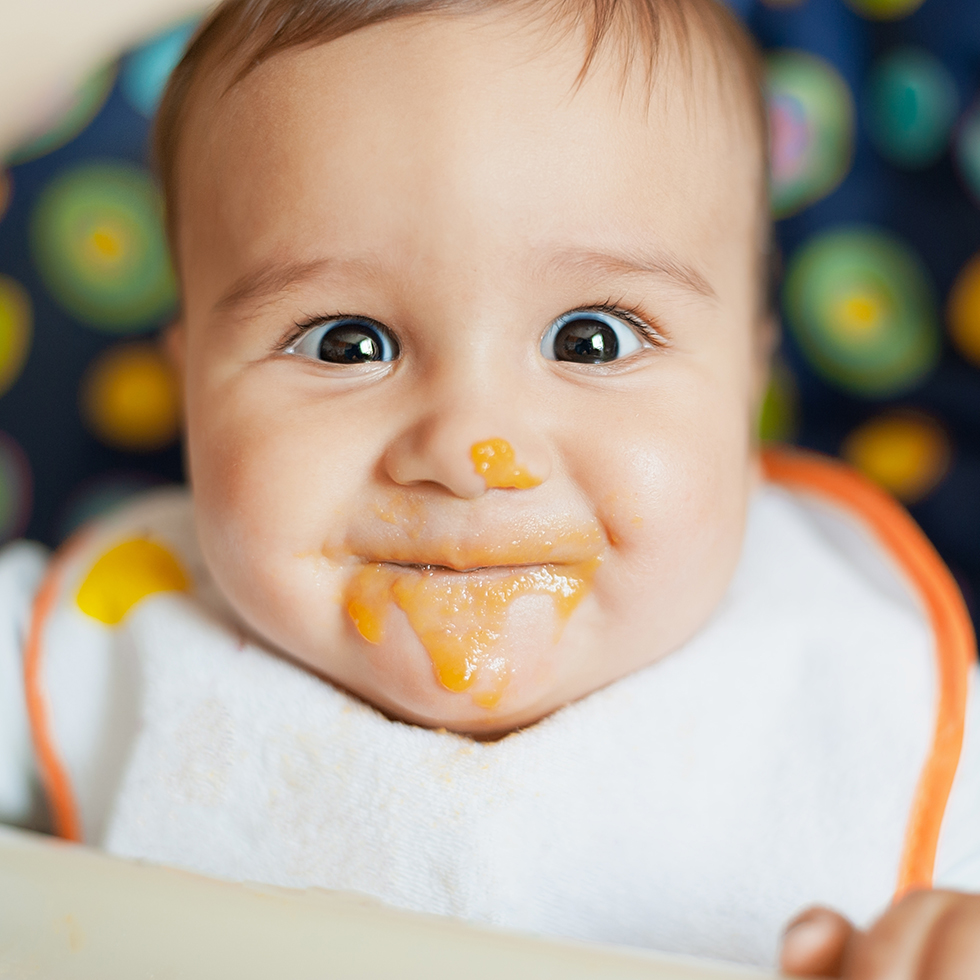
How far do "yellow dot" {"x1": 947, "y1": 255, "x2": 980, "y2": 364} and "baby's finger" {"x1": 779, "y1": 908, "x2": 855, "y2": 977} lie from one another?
85 cm

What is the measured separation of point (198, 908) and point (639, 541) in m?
0.38

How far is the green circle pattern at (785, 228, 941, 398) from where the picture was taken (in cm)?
123

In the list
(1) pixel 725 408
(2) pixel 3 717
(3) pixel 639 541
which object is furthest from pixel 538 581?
(2) pixel 3 717

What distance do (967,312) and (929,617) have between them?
0.42 meters

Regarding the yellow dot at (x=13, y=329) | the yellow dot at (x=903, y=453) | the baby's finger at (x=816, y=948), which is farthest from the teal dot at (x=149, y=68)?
the baby's finger at (x=816, y=948)

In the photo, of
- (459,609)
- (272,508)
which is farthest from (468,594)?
(272,508)

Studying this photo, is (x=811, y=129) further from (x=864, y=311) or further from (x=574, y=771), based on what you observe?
(x=574, y=771)

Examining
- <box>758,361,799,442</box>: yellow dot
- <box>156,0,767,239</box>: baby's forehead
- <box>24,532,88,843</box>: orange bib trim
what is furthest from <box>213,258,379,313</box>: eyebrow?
<box>758,361,799,442</box>: yellow dot

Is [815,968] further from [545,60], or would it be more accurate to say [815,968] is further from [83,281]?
[83,281]

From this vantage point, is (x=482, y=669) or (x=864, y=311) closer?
(x=482, y=669)

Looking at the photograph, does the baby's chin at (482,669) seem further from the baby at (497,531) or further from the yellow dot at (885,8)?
the yellow dot at (885,8)

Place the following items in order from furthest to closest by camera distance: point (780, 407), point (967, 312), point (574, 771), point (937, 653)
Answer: point (780, 407)
point (967, 312)
point (937, 653)
point (574, 771)

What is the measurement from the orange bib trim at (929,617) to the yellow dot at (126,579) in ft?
2.20

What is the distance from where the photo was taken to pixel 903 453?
4.09ft
